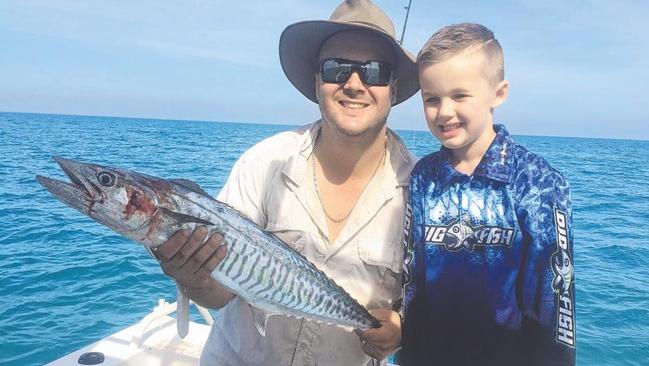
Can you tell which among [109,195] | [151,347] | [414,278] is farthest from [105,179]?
[151,347]

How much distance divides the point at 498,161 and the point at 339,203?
1003 mm

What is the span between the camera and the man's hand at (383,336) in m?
2.88

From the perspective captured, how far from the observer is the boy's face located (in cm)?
272

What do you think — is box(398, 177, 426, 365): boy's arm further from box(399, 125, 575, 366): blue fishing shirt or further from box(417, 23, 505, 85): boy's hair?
box(417, 23, 505, 85): boy's hair

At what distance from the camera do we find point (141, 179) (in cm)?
230

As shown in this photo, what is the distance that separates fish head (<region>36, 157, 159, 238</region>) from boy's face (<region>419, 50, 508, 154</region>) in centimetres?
156

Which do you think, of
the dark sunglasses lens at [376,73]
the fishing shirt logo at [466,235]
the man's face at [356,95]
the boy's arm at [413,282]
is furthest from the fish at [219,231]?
the dark sunglasses lens at [376,73]

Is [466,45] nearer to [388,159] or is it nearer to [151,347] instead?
[388,159]

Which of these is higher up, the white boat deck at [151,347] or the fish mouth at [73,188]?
the fish mouth at [73,188]

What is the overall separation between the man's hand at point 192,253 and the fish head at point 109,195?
153 millimetres

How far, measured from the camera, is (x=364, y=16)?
3059 millimetres

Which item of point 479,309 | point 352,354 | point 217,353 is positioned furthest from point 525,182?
point 217,353

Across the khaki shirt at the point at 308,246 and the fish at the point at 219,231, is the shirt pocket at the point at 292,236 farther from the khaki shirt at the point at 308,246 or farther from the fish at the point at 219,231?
the fish at the point at 219,231

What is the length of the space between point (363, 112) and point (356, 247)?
806mm
